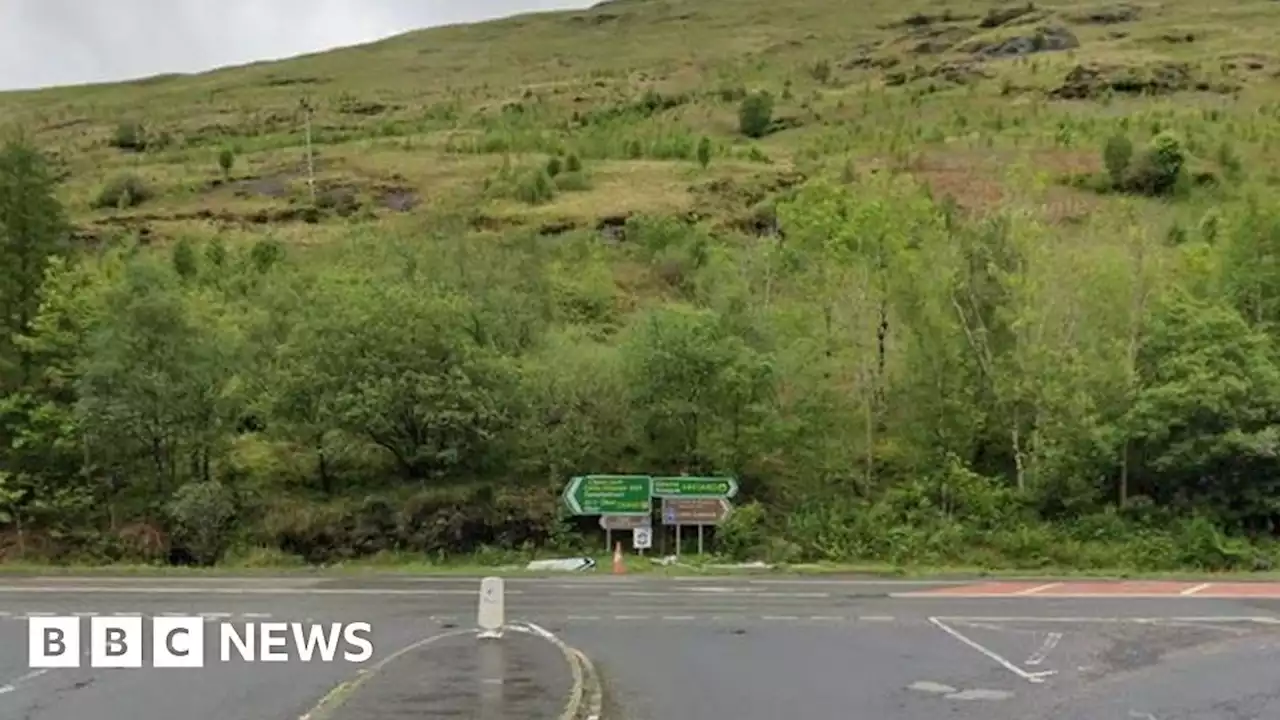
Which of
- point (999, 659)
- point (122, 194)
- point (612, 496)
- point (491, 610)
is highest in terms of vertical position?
point (122, 194)

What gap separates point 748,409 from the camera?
3456cm

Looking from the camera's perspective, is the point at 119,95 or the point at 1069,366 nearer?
the point at 1069,366

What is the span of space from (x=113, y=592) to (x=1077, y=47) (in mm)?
116612

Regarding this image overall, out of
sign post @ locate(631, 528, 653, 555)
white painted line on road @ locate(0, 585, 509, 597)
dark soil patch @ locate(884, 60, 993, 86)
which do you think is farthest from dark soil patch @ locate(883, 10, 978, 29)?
white painted line on road @ locate(0, 585, 509, 597)

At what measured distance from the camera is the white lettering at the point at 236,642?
55.5ft

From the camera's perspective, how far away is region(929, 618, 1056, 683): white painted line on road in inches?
599

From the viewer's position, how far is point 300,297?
40.0 meters

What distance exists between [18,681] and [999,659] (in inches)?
428

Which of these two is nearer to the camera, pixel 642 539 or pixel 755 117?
pixel 642 539

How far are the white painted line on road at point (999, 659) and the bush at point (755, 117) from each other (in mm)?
77732

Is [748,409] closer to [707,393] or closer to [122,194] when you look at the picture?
[707,393]

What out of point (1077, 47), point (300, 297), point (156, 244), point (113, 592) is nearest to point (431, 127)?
point (156, 244)

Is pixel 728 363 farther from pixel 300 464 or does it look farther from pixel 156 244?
pixel 156 244

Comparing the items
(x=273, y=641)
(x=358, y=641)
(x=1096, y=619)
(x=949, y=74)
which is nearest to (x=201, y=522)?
(x=273, y=641)
